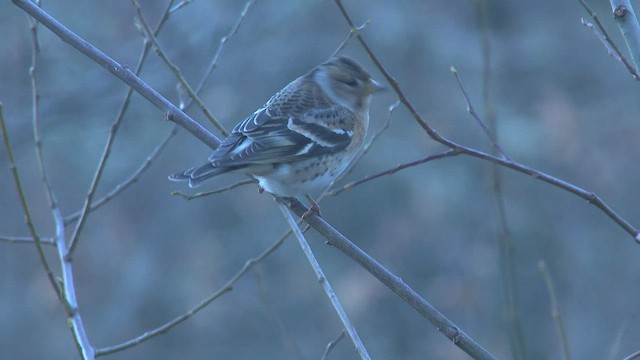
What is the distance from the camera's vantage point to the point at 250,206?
959 cm

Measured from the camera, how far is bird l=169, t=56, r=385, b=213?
12.5 ft

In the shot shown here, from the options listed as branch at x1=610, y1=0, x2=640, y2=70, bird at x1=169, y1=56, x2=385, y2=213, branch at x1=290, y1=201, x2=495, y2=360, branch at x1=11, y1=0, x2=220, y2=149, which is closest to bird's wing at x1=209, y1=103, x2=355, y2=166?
bird at x1=169, y1=56, x2=385, y2=213

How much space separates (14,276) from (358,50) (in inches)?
181

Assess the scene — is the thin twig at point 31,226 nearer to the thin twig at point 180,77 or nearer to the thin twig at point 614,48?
the thin twig at point 180,77

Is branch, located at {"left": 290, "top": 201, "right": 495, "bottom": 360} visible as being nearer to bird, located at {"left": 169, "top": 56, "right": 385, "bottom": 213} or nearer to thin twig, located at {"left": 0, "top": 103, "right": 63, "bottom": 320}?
bird, located at {"left": 169, "top": 56, "right": 385, "bottom": 213}

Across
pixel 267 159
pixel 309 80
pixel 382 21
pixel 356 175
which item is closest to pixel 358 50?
pixel 382 21

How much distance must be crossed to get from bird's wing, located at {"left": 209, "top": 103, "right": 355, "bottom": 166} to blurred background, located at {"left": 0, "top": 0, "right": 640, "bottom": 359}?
3.62 meters

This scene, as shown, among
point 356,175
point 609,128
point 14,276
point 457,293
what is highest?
point 14,276

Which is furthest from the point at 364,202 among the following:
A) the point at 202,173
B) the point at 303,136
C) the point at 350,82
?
the point at 202,173

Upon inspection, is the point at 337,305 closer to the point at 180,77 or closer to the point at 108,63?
the point at 180,77

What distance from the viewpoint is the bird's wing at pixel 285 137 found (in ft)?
12.5

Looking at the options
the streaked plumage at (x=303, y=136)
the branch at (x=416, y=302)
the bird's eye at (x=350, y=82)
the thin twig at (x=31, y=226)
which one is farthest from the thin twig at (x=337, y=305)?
the bird's eye at (x=350, y=82)

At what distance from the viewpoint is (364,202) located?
9.17m

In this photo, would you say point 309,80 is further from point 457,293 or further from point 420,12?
point 420,12
